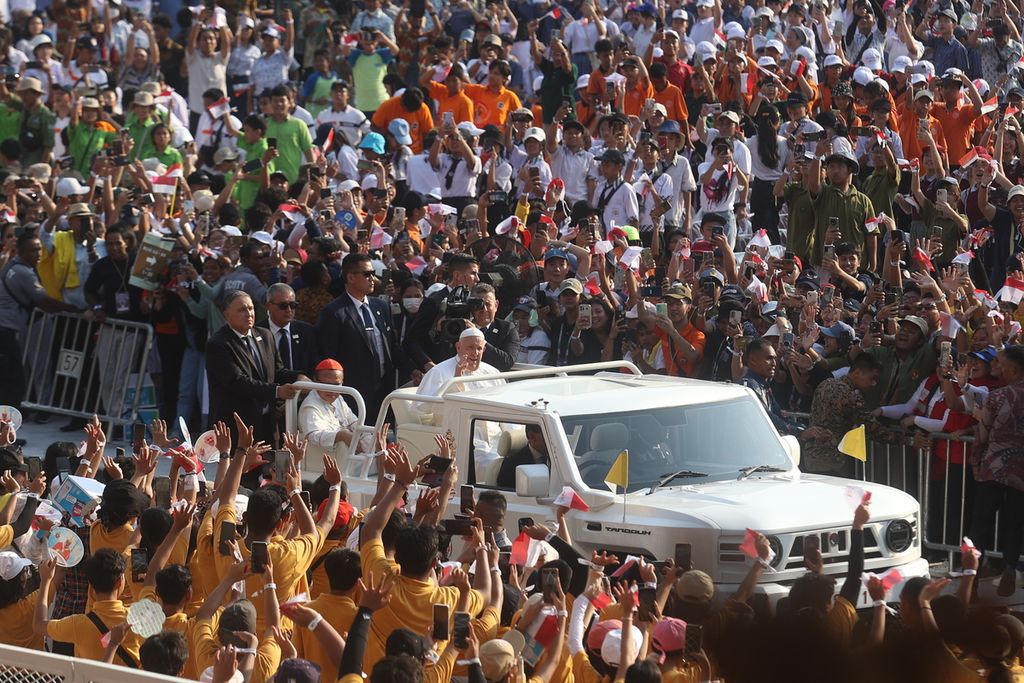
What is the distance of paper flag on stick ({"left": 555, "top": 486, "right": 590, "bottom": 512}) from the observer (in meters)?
8.77

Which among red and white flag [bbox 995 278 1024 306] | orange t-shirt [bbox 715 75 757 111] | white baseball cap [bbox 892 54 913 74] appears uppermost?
white baseball cap [bbox 892 54 913 74]

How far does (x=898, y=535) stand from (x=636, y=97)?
9.84 metres

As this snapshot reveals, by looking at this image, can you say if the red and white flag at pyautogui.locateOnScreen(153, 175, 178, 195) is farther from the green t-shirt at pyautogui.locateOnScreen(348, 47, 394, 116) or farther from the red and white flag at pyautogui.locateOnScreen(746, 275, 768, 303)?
the red and white flag at pyautogui.locateOnScreen(746, 275, 768, 303)

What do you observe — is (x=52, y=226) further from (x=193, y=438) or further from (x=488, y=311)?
(x=488, y=311)

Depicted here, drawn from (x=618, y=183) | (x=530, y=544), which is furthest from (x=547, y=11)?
(x=530, y=544)

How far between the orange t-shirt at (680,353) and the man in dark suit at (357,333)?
1949mm

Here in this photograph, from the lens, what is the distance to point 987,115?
16391 mm

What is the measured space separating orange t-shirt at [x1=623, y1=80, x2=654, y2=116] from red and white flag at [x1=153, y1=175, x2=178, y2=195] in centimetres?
496

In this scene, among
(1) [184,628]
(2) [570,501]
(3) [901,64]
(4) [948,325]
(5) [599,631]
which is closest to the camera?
(5) [599,631]

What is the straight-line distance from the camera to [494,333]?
1222 centimetres

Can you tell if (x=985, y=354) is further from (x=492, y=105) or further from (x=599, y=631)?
(x=492, y=105)

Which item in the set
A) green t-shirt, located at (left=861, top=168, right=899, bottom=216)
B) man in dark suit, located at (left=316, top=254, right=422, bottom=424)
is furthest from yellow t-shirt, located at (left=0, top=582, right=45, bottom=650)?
green t-shirt, located at (left=861, top=168, right=899, bottom=216)

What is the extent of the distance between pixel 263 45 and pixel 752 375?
11.1 meters

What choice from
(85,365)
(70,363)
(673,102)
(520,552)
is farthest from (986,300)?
(70,363)
